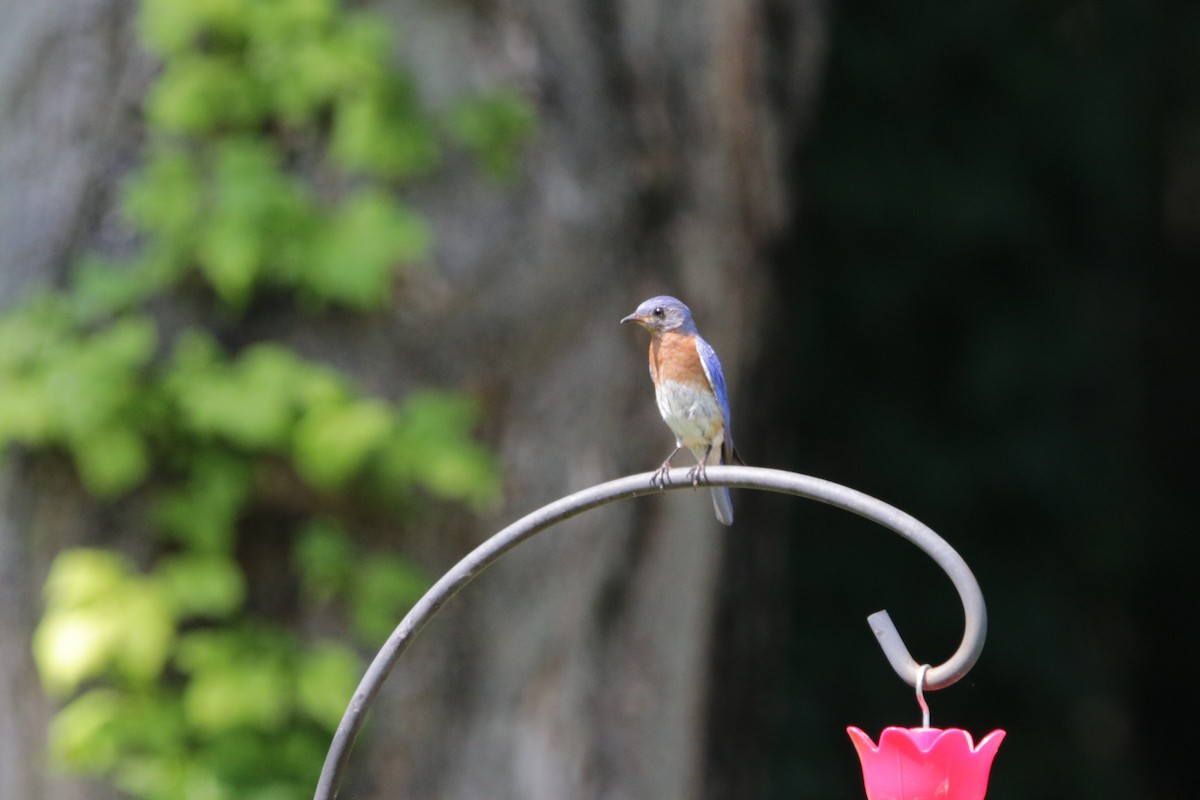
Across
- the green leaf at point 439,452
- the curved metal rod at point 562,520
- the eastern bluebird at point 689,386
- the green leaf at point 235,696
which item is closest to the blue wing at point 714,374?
the eastern bluebird at point 689,386

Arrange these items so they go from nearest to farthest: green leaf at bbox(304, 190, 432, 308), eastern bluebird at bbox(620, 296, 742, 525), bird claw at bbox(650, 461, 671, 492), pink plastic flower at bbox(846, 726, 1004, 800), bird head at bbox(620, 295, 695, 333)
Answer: pink plastic flower at bbox(846, 726, 1004, 800)
bird claw at bbox(650, 461, 671, 492)
bird head at bbox(620, 295, 695, 333)
eastern bluebird at bbox(620, 296, 742, 525)
green leaf at bbox(304, 190, 432, 308)

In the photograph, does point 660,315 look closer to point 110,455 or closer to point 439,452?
point 439,452

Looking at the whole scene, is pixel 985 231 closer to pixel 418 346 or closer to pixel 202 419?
pixel 418 346

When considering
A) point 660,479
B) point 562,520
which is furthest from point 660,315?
point 562,520

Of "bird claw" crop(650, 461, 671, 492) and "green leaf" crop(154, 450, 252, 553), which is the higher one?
"green leaf" crop(154, 450, 252, 553)

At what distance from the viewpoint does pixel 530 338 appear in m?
3.14

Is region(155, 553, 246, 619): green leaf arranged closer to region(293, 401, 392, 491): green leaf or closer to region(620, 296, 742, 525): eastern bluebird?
region(293, 401, 392, 491): green leaf

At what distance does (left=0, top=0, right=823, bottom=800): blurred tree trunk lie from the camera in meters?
3.08

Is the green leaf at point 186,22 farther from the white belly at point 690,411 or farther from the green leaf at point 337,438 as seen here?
the white belly at point 690,411

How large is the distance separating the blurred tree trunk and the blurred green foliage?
0.08m

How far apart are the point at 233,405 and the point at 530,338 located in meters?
0.70

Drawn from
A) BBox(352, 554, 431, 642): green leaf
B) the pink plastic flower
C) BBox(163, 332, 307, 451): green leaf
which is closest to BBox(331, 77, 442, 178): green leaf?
BBox(163, 332, 307, 451): green leaf

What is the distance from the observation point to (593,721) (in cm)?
327

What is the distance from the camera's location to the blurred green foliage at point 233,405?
2.91 metres
